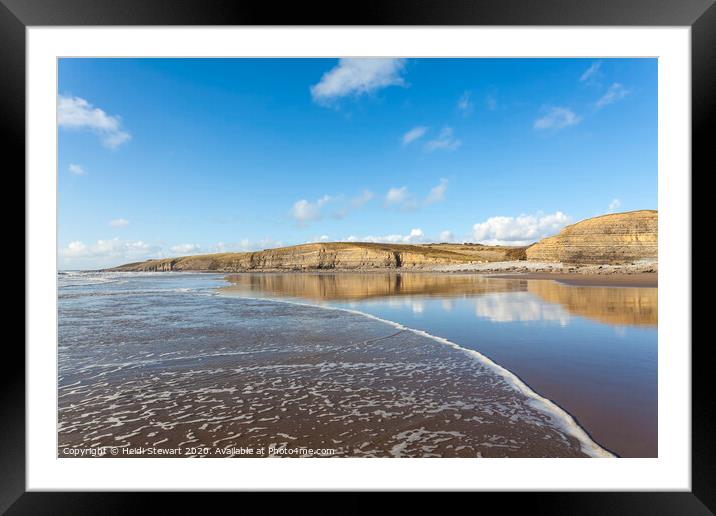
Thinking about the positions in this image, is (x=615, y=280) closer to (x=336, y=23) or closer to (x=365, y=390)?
(x=365, y=390)

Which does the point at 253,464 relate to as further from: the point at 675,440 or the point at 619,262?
the point at 619,262

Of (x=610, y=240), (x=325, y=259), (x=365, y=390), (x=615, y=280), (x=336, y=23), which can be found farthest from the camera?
(x=325, y=259)

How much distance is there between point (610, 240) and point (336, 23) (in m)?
43.4

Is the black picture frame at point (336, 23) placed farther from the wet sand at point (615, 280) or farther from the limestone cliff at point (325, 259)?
the limestone cliff at point (325, 259)

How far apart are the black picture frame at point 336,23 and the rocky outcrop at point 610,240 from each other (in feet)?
134

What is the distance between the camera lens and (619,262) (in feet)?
113

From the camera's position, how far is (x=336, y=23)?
214 cm

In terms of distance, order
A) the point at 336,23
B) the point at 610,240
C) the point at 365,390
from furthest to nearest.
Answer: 1. the point at 610,240
2. the point at 365,390
3. the point at 336,23

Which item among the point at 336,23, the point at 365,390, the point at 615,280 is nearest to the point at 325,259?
the point at 615,280

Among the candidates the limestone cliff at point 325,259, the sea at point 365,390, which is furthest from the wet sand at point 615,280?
the limestone cliff at point 325,259

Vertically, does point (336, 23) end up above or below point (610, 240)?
below

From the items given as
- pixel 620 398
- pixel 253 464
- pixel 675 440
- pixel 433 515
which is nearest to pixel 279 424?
pixel 253 464

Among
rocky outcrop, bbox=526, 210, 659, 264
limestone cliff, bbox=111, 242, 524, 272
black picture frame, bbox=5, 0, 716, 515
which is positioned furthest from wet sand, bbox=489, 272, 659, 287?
limestone cliff, bbox=111, 242, 524, 272

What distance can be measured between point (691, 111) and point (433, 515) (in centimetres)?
302
